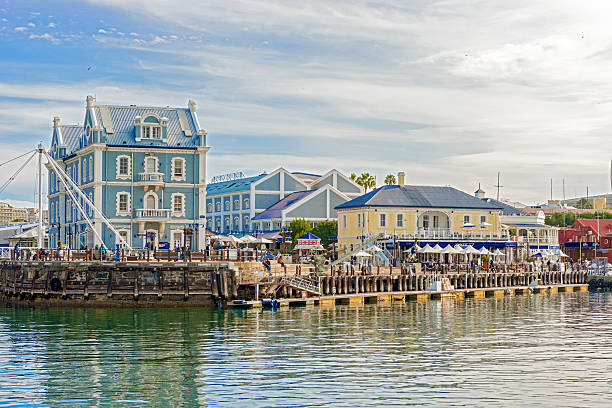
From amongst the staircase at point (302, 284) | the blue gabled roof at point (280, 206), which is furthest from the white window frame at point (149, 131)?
the blue gabled roof at point (280, 206)

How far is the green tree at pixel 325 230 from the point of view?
339 feet

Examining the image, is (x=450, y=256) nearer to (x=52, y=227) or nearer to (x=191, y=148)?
(x=191, y=148)

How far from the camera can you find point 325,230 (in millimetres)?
104500

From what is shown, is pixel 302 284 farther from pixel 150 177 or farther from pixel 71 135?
pixel 71 135

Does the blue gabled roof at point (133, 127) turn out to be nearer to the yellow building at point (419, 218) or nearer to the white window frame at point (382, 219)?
the yellow building at point (419, 218)

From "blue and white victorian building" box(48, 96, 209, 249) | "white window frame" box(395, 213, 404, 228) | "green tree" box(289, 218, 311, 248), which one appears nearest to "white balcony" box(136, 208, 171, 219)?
"blue and white victorian building" box(48, 96, 209, 249)

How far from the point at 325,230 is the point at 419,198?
46.9 feet

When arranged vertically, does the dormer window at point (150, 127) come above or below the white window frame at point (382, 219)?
above

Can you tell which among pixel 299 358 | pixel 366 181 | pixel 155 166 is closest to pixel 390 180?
pixel 366 181

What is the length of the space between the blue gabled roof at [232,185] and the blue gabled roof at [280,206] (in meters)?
4.81

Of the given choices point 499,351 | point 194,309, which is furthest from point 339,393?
point 194,309

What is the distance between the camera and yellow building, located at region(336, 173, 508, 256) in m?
91.0

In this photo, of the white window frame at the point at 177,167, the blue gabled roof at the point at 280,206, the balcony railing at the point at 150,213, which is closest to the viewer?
the balcony railing at the point at 150,213

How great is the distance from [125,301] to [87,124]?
1148 inches
